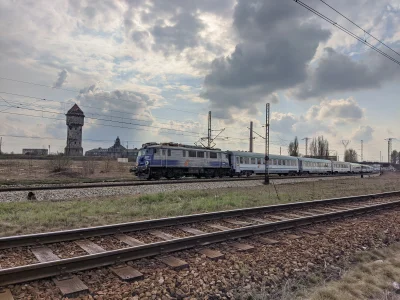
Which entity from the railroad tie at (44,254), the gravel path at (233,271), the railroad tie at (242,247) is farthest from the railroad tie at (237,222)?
the railroad tie at (44,254)

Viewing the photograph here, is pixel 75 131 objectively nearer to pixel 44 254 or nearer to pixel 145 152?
pixel 145 152

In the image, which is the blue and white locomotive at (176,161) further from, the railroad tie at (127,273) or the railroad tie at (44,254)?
the railroad tie at (127,273)

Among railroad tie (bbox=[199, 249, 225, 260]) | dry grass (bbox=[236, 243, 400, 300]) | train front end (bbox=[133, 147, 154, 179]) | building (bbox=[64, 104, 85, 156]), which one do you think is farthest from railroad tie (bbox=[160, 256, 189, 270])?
building (bbox=[64, 104, 85, 156])

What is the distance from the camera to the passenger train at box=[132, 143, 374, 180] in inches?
1070

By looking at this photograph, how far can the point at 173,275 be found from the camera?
16.4ft

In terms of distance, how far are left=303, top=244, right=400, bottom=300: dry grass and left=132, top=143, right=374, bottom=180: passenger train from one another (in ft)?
71.8

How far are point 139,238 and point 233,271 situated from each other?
2.72 m

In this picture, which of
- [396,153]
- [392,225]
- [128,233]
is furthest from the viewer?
[396,153]

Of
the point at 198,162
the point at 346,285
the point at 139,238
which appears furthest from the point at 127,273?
the point at 198,162

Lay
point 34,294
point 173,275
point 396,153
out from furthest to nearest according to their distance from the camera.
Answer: point 396,153, point 173,275, point 34,294

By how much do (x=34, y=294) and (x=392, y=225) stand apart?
946 centimetres

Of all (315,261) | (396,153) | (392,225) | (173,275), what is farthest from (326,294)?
(396,153)

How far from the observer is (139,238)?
7.18 metres

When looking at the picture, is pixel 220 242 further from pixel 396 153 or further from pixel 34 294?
pixel 396 153
